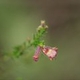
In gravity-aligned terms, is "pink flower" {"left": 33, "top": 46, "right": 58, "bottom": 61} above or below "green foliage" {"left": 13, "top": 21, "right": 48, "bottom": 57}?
below

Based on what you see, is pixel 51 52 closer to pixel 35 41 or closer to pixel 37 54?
pixel 37 54

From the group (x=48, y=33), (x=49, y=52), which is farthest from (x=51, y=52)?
(x=48, y=33)

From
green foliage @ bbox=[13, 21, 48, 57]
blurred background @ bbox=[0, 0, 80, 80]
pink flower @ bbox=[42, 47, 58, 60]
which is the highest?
blurred background @ bbox=[0, 0, 80, 80]

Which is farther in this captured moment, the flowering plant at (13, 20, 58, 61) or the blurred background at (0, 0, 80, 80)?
the blurred background at (0, 0, 80, 80)

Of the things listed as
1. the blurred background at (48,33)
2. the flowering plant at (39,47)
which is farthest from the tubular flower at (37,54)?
the blurred background at (48,33)

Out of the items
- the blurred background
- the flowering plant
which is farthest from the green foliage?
the blurred background

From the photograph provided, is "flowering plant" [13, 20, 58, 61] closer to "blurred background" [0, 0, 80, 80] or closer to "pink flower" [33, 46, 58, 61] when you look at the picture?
"pink flower" [33, 46, 58, 61]

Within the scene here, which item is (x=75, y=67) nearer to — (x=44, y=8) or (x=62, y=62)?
(x=62, y=62)

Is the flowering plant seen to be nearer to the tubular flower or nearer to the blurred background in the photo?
the tubular flower

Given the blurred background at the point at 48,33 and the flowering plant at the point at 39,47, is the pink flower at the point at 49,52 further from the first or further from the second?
the blurred background at the point at 48,33
